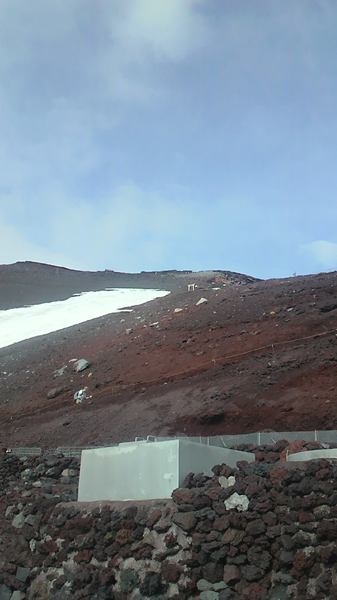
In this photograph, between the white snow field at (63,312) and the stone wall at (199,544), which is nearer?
the stone wall at (199,544)

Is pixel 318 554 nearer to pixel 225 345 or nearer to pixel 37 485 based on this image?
pixel 37 485

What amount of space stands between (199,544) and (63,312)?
2162cm

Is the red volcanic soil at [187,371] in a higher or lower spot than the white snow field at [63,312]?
lower

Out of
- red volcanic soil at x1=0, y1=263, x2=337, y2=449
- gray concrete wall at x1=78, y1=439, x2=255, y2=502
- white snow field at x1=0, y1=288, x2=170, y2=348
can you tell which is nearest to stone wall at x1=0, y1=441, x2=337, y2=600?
gray concrete wall at x1=78, y1=439, x2=255, y2=502

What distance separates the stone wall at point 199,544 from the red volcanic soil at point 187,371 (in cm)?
357

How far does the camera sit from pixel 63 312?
2631 centimetres

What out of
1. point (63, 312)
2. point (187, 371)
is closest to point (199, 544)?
point (187, 371)

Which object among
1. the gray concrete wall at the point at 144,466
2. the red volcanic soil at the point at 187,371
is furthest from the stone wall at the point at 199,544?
the red volcanic soil at the point at 187,371

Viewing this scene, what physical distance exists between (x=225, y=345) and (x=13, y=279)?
22.9m

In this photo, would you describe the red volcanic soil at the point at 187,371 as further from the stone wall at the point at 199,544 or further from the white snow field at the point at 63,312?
the stone wall at the point at 199,544

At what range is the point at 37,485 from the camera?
9.28 metres

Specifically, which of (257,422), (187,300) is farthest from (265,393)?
(187,300)

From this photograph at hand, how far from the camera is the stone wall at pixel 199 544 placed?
202 inches

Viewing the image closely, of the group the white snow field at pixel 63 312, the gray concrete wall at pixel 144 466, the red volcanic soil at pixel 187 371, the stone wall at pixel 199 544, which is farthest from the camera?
the white snow field at pixel 63 312
